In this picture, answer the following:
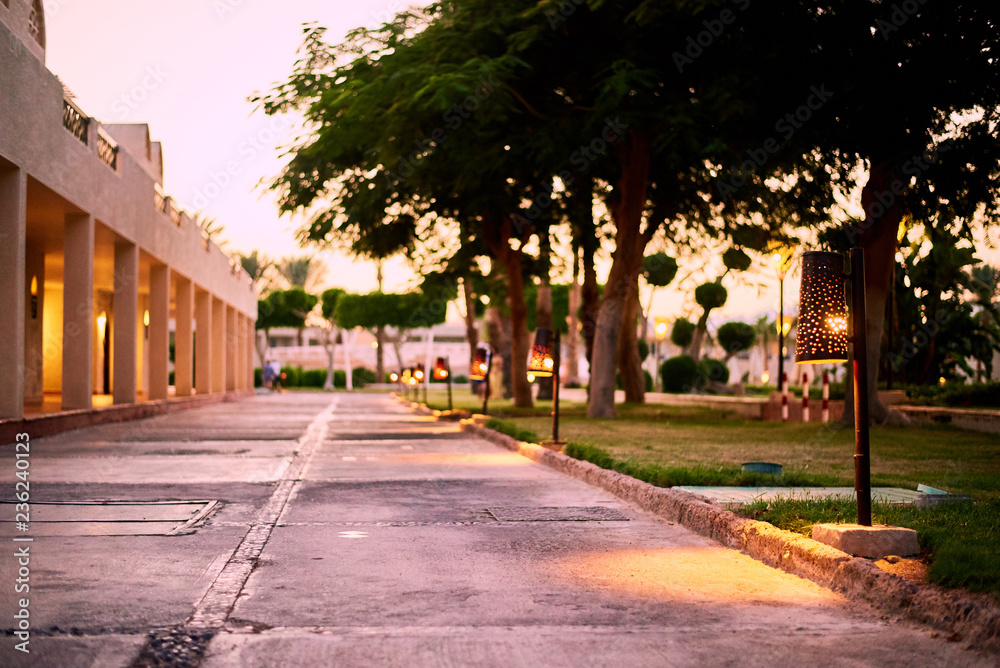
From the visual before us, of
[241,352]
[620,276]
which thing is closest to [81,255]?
[620,276]

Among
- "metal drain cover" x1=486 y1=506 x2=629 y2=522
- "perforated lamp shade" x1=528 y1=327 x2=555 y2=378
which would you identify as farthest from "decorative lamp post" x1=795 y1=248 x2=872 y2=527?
"perforated lamp shade" x1=528 y1=327 x2=555 y2=378

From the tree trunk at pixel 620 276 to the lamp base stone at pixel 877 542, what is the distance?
16664 millimetres

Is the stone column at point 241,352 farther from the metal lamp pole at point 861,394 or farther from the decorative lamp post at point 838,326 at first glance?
the metal lamp pole at point 861,394

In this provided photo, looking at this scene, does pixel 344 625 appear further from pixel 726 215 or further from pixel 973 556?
pixel 726 215

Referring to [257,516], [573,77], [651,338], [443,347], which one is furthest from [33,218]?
[651,338]

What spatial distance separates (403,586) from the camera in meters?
5.19

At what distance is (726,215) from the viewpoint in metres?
26.5

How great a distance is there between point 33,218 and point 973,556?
18705 millimetres

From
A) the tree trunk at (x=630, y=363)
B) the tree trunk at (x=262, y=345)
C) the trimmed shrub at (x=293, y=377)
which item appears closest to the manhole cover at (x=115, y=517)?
the tree trunk at (x=630, y=363)

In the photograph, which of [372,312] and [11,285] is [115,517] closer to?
[11,285]

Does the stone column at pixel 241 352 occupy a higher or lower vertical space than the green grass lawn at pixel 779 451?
higher

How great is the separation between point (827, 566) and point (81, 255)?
55.3ft

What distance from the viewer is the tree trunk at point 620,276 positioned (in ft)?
71.7

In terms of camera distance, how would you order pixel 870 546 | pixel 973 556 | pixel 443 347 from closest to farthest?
1. pixel 973 556
2. pixel 870 546
3. pixel 443 347
